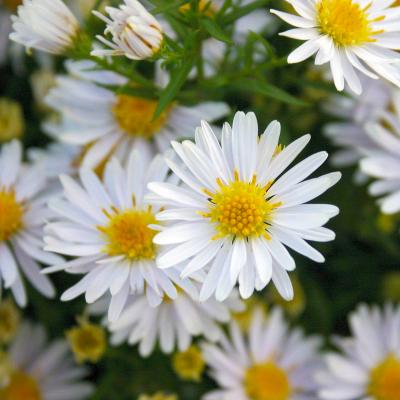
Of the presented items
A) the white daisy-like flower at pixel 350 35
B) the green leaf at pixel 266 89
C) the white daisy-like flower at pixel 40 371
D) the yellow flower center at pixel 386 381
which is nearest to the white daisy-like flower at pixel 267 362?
the yellow flower center at pixel 386 381

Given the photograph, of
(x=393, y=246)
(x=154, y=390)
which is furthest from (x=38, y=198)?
(x=393, y=246)

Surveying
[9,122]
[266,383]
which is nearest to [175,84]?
[9,122]

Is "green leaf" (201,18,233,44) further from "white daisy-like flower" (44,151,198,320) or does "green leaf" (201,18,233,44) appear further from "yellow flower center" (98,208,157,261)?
"yellow flower center" (98,208,157,261)

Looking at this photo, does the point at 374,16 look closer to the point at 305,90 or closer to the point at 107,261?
the point at 305,90

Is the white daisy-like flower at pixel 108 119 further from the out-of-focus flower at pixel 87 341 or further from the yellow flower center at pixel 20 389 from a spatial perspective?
the yellow flower center at pixel 20 389

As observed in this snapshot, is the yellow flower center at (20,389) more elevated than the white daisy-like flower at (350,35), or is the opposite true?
the white daisy-like flower at (350,35)

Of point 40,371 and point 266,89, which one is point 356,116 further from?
point 40,371
